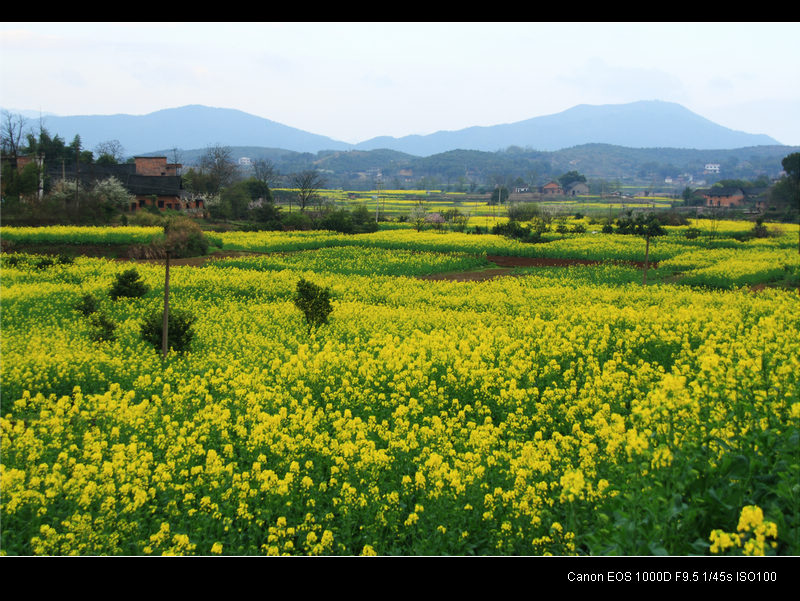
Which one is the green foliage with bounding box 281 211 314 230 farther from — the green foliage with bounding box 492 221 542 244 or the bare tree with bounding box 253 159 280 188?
the bare tree with bounding box 253 159 280 188

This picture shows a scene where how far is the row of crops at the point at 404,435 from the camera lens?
5629 mm

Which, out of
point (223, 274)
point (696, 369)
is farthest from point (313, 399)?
point (223, 274)

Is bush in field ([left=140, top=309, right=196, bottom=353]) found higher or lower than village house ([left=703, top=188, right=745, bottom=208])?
lower

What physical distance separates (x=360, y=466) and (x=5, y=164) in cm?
6769

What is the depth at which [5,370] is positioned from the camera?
11656mm

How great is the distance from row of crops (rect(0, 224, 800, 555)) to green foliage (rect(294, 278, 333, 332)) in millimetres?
643

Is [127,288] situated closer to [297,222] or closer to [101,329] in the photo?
[101,329]

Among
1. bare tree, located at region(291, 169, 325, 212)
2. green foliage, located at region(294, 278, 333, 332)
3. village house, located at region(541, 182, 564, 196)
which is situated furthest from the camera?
village house, located at region(541, 182, 564, 196)

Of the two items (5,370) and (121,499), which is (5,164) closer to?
(5,370)

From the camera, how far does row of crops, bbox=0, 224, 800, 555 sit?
5629 mm

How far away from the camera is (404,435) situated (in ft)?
28.2

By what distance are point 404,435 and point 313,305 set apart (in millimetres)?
9616

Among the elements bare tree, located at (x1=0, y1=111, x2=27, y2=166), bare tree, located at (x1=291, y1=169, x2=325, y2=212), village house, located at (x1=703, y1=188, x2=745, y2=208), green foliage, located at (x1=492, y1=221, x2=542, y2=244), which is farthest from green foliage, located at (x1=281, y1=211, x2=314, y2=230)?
village house, located at (x1=703, y1=188, x2=745, y2=208)

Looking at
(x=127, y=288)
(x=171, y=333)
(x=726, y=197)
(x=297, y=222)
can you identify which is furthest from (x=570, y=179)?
(x=171, y=333)
